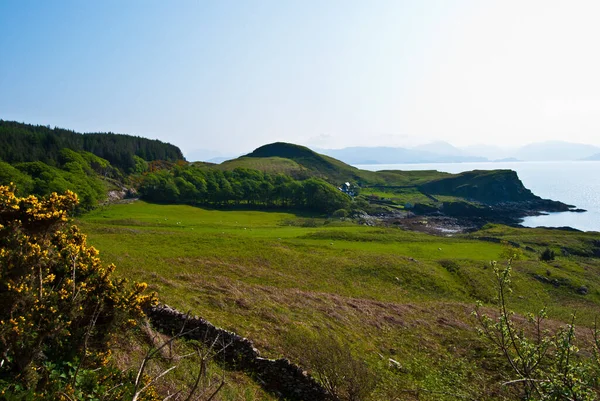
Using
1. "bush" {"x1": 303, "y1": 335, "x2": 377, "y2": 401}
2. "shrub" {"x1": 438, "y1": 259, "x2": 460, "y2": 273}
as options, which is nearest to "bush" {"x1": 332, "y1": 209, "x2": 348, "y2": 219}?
"shrub" {"x1": 438, "y1": 259, "x2": 460, "y2": 273}

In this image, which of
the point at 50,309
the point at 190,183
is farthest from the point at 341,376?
the point at 190,183

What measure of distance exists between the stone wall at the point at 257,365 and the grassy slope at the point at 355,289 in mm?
1307

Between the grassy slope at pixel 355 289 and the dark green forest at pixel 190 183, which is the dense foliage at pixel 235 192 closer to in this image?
the dark green forest at pixel 190 183

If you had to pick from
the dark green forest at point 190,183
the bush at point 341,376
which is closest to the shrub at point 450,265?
the bush at point 341,376

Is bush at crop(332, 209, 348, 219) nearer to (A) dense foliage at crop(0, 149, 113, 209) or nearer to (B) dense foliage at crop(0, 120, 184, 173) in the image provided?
(A) dense foliage at crop(0, 149, 113, 209)

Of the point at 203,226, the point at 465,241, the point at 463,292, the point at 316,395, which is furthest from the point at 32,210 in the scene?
the point at 465,241

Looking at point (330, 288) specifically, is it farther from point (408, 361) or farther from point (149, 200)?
point (149, 200)

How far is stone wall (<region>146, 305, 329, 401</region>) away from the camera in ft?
50.2

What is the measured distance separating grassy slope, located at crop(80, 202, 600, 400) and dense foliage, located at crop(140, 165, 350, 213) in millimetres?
60638

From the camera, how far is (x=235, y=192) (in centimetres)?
12744

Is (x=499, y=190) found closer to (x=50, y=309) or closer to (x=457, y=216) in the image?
(x=457, y=216)

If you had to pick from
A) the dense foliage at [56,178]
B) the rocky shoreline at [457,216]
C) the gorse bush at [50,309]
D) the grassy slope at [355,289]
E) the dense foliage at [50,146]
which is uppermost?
the dense foliage at [50,146]

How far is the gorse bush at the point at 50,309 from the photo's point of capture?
8.47 meters

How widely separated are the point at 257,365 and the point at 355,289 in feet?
72.9
